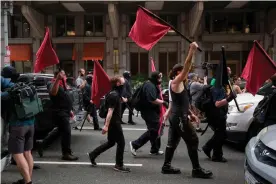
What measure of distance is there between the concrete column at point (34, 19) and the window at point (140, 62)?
6150mm

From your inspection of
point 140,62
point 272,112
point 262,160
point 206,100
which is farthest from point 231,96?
point 140,62

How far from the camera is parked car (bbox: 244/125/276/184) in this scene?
3557 mm

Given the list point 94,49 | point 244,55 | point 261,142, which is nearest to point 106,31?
point 94,49

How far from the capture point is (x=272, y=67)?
614 centimetres

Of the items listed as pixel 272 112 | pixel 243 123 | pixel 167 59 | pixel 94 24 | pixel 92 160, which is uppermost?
pixel 94 24

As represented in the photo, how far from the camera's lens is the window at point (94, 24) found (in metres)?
25.2

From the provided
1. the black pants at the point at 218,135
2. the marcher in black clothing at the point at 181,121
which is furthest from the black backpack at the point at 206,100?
the marcher in black clothing at the point at 181,121

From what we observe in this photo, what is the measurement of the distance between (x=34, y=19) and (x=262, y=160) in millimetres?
21392

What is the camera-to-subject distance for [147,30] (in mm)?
6074

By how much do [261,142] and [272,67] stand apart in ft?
7.77

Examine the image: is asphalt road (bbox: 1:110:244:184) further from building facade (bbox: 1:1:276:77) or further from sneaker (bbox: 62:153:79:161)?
building facade (bbox: 1:1:276:77)

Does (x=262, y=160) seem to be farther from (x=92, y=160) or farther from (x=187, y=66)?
(x=92, y=160)

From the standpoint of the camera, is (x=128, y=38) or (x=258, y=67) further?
(x=128, y=38)

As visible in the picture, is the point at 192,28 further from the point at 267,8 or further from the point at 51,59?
the point at 51,59
